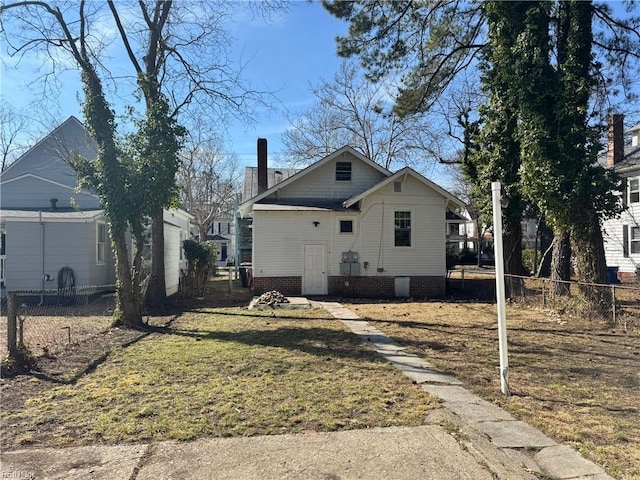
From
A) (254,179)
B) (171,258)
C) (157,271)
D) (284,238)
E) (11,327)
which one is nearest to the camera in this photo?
(11,327)

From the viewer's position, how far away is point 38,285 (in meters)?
15.0

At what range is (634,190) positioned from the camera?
22281mm

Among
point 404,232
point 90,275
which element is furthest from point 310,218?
point 90,275

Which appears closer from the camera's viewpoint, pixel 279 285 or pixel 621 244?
pixel 279 285

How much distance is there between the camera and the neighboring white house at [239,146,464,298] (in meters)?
17.4

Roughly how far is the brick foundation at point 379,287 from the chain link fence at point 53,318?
826 cm

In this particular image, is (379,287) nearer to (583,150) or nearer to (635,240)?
(583,150)

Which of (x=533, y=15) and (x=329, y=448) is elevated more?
(x=533, y=15)

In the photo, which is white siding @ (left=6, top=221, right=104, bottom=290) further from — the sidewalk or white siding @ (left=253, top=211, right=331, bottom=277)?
the sidewalk

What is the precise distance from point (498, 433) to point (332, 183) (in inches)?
613

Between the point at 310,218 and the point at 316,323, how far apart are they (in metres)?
7.06

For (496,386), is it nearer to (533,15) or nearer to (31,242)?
(533,15)

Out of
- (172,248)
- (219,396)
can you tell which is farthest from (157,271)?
(219,396)

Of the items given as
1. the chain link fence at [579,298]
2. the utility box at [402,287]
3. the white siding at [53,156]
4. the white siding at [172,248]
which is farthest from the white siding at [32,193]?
the chain link fence at [579,298]
